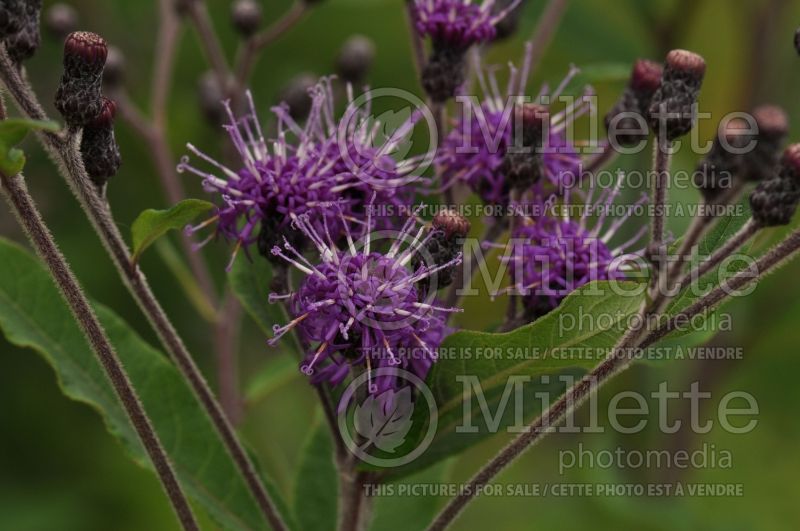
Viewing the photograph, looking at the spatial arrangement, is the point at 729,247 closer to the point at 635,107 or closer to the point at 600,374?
the point at 600,374

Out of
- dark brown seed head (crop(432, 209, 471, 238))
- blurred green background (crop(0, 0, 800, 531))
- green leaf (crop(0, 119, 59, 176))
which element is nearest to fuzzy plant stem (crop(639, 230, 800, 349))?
dark brown seed head (crop(432, 209, 471, 238))

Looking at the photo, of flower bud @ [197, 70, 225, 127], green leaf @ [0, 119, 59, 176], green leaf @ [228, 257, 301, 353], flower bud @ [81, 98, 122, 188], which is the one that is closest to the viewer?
green leaf @ [0, 119, 59, 176]

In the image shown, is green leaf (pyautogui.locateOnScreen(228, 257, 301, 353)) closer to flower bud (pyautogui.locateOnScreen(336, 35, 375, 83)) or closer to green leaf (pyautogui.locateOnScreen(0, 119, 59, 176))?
green leaf (pyautogui.locateOnScreen(0, 119, 59, 176))

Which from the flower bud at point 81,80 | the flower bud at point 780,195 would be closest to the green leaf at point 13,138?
the flower bud at point 81,80

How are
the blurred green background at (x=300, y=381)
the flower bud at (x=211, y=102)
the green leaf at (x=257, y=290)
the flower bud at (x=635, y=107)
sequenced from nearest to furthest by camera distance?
the green leaf at (x=257, y=290) → the flower bud at (x=635, y=107) → the flower bud at (x=211, y=102) → the blurred green background at (x=300, y=381)

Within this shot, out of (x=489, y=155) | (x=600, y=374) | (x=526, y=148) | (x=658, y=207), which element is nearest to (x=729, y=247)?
(x=658, y=207)

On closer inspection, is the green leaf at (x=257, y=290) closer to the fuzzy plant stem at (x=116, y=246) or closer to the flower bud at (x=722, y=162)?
the fuzzy plant stem at (x=116, y=246)

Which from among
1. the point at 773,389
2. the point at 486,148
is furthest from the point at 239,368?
the point at 486,148

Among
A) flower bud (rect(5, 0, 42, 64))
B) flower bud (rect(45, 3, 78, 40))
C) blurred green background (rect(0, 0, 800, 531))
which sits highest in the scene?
flower bud (rect(5, 0, 42, 64))
